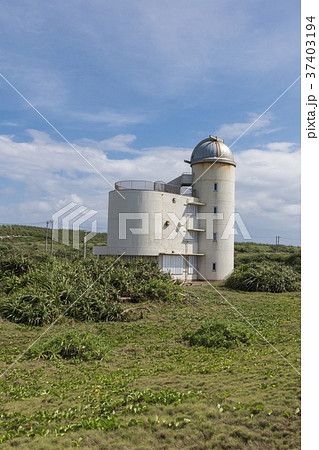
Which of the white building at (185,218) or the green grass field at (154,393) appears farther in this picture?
the white building at (185,218)

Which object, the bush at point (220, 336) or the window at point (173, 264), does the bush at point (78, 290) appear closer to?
the bush at point (220, 336)

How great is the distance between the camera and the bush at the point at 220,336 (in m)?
11.4

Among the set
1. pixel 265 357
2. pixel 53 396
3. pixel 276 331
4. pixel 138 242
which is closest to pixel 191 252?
pixel 138 242

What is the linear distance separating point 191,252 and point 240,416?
25.1 m

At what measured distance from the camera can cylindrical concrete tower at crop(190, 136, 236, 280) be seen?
100 ft

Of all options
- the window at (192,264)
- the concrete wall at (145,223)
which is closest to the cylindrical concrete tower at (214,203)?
the window at (192,264)

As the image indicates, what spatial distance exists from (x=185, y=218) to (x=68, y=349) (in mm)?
20461

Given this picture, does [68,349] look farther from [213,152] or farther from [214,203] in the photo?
[213,152]

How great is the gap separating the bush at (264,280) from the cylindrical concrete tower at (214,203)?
4.11m

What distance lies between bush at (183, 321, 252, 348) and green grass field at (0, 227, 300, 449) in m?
0.33

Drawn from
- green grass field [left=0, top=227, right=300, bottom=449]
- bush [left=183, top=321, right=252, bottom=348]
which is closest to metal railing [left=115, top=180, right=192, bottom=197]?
green grass field [left=0, top=227, right=300, bottom=449]

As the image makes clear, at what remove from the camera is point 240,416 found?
18.7 ft

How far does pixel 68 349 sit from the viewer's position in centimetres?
1043
